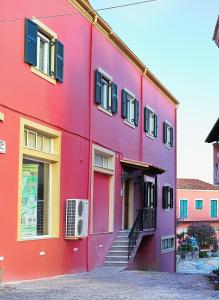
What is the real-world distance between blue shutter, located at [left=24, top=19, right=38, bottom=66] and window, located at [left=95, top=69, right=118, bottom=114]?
4.85 meters

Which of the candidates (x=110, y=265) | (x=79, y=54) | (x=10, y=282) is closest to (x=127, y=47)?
(x=79, y=54)

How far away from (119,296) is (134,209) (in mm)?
13015

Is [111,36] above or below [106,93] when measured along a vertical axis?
above

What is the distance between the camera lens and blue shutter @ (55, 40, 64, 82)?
1523 centimetres

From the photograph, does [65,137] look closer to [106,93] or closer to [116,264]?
[106,93]

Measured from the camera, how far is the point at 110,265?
18.9 m

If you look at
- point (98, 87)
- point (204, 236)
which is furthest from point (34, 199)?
point (204, 236)

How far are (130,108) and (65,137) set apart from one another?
25.2ft

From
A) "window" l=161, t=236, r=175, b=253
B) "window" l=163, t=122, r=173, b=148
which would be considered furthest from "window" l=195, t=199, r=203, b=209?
"window" l=163, t=122, r=173, b=148

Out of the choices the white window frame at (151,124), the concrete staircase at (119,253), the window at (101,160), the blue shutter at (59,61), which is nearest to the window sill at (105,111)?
the window at (101,160)

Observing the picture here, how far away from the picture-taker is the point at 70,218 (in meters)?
15.8

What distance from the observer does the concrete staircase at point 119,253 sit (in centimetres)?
1900

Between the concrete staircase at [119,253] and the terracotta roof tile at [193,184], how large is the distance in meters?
40.8

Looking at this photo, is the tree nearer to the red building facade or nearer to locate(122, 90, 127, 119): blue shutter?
the red building facade
